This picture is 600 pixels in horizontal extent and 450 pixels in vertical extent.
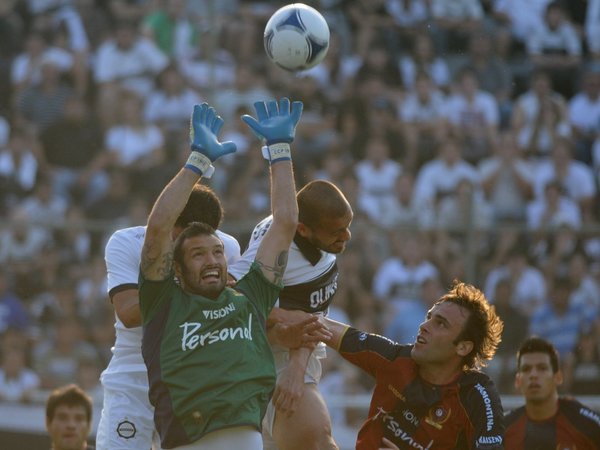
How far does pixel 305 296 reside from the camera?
619 cm

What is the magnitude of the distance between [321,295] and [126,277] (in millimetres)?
1008

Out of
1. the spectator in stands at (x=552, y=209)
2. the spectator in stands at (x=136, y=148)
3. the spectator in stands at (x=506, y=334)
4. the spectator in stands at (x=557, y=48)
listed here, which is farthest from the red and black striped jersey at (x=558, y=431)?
the spectator in stands at (x=557, y=48)

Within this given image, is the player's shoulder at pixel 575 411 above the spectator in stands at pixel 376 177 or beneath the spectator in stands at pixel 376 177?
beneath

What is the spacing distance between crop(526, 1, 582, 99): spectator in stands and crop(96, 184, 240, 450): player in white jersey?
9227 millimetres

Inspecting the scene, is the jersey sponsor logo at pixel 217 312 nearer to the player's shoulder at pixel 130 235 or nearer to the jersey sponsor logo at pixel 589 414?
the player's shoulder at pixel 130 235

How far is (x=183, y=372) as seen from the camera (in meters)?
5.19

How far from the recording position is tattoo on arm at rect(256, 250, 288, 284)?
17.9 ft

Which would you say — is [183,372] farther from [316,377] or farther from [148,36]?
[148,36]

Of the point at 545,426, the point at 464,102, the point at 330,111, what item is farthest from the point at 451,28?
the point at 545,426

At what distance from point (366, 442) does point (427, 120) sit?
25.1 feet

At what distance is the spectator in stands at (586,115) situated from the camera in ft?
44.4

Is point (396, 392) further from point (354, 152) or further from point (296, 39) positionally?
point (354, 152)

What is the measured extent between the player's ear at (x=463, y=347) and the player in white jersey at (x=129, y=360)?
1275 mm

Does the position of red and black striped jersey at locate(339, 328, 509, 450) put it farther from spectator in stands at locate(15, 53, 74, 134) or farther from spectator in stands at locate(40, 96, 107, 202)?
spectator in stands at locate(15, 53, 74, 134)
